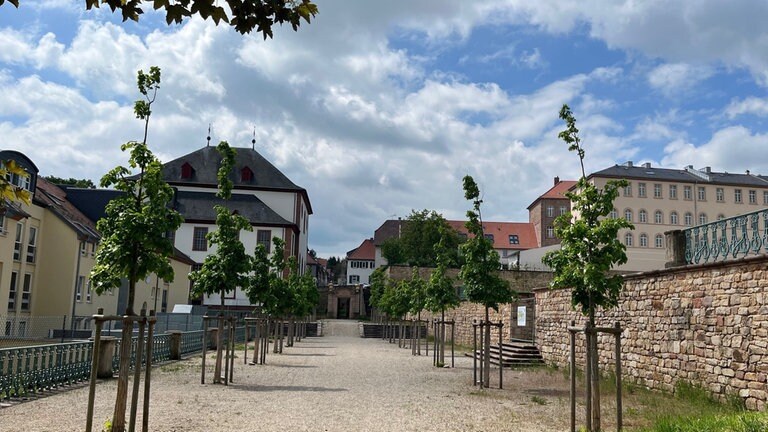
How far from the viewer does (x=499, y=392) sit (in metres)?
14.7

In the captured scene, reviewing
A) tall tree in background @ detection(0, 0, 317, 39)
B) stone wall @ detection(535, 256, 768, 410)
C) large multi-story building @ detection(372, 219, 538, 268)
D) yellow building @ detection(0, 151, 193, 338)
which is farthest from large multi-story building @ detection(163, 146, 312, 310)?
tall tree in background @ detection(0, 0, 317, 39)

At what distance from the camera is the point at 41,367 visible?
1323 centimetres

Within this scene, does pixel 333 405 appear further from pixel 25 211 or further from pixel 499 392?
pixel 25 211

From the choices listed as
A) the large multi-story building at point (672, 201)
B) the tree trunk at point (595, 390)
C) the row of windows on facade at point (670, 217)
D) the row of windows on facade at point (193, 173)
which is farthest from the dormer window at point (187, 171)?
the tree trunk at point (595, 390)

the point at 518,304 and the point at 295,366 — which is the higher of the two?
the point at 518,304

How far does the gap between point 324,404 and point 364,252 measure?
9390 cm

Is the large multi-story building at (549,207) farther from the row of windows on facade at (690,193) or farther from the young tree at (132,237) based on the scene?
the young tree at (132,237)

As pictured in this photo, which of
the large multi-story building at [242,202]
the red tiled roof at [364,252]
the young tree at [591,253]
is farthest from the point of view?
the red tiled roof at [364,252]

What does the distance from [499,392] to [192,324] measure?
20.1 metres

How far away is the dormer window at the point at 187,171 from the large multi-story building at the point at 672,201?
156ft

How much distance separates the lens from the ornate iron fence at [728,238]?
11.4 metres

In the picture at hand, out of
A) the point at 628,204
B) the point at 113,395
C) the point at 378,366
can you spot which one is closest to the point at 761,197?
the point at 628,204

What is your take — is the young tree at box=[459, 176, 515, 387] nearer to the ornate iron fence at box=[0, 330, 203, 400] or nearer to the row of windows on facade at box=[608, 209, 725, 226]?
the ornate iron fence at box=[0, 330, 203, 400]

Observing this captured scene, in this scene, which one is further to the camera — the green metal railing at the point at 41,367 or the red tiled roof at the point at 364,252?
the red tiled roof at the point at 364,252
